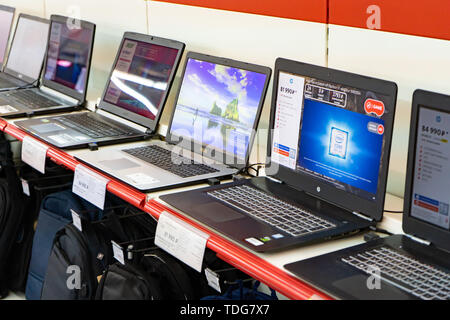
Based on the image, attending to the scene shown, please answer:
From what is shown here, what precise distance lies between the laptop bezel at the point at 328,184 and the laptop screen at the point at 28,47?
1622 mm

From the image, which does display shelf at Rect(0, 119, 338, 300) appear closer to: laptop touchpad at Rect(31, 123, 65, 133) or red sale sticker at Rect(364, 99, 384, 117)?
red sale sticker at Rect(364, 99, 384, 117)

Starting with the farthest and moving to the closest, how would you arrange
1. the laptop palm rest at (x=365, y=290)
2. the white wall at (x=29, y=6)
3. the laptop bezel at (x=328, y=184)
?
the white wall at (x=29, y=6) → the laptop bezel at (x=328, y=184) → the laptop palm rest at (x=365, y=290)

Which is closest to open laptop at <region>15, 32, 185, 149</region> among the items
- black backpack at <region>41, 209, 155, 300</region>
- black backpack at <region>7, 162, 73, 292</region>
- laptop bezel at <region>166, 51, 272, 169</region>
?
laptop bezel at <region>166, 51, 272, 169</region>

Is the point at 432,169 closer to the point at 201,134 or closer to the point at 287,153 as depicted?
the point at 287,153

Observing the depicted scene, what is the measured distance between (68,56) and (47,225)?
2.45 ft

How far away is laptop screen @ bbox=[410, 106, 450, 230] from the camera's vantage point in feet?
4.80

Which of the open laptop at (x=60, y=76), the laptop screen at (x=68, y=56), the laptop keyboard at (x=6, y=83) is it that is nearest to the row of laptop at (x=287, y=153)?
the open laptop at (x=60, y=76)

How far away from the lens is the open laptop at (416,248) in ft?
4.38

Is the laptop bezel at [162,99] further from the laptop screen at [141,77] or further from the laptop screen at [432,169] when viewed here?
the laptop screen at [432,169]

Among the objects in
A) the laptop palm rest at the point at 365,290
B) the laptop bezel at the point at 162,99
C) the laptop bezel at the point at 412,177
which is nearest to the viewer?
the laptop palm rest at the point at 365,290

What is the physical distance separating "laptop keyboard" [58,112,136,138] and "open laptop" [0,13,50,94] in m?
0.62

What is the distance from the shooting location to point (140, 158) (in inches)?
85.7

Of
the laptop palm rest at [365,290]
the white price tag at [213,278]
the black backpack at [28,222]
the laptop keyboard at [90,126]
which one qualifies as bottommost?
the black backpack at [28,222]

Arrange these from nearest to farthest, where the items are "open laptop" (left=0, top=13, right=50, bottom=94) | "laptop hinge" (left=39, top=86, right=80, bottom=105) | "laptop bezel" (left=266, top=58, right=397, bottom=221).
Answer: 1. "laptop bezel" (left=266, top=58, right=397, bottom=221)
2. "laptop hinge" (left=39, top=86, right=80, bottom=105)
3. "open laptop" (left=0, top=13, right=50, bottom=94)
